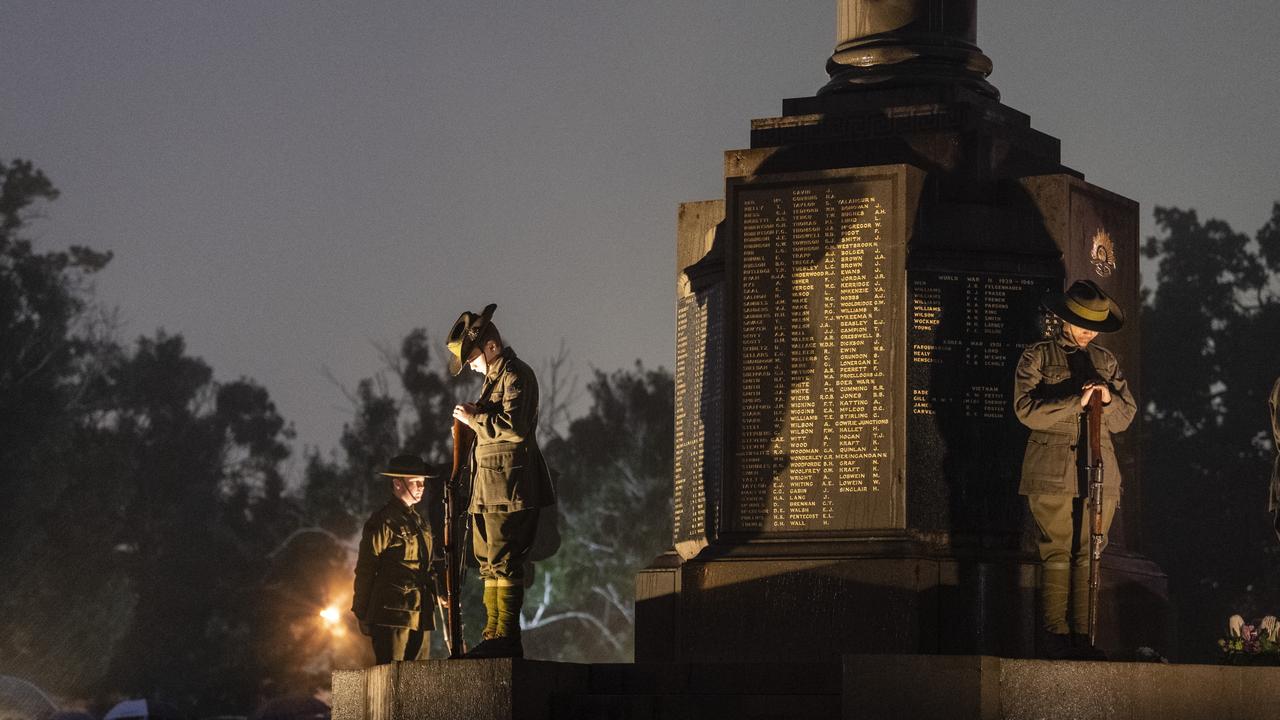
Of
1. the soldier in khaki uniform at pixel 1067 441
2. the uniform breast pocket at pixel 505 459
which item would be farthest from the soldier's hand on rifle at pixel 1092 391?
the uniform breast pocket at pixel 505 459

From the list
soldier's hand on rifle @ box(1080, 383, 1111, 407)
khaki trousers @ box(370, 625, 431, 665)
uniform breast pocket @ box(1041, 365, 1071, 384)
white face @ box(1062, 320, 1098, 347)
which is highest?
white face @ box(1062, 320, 1098, 347)

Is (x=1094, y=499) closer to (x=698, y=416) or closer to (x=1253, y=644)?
(x=1253, y=644)

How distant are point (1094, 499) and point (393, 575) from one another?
20.6 ft

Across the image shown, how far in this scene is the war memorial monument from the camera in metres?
17.3

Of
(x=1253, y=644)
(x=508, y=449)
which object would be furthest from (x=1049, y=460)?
(x=508, y=449)

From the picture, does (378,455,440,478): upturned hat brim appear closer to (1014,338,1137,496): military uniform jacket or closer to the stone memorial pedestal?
the stone memorial pedestal

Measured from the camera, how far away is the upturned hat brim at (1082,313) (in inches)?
620

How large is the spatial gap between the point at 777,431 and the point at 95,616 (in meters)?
46.9

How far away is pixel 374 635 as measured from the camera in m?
19.7

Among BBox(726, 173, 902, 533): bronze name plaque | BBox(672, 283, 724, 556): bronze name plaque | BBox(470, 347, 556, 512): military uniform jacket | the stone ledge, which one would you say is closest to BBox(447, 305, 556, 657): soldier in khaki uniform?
BBox(470, 347, 556, 512): military uniform jacket

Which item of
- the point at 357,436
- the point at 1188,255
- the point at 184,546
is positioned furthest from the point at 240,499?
the point at 1188,255

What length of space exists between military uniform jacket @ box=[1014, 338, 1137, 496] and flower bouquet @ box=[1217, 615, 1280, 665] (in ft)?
4.39

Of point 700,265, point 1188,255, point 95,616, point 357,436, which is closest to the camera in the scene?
point 700,265

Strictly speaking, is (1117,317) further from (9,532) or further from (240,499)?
(240,499)
